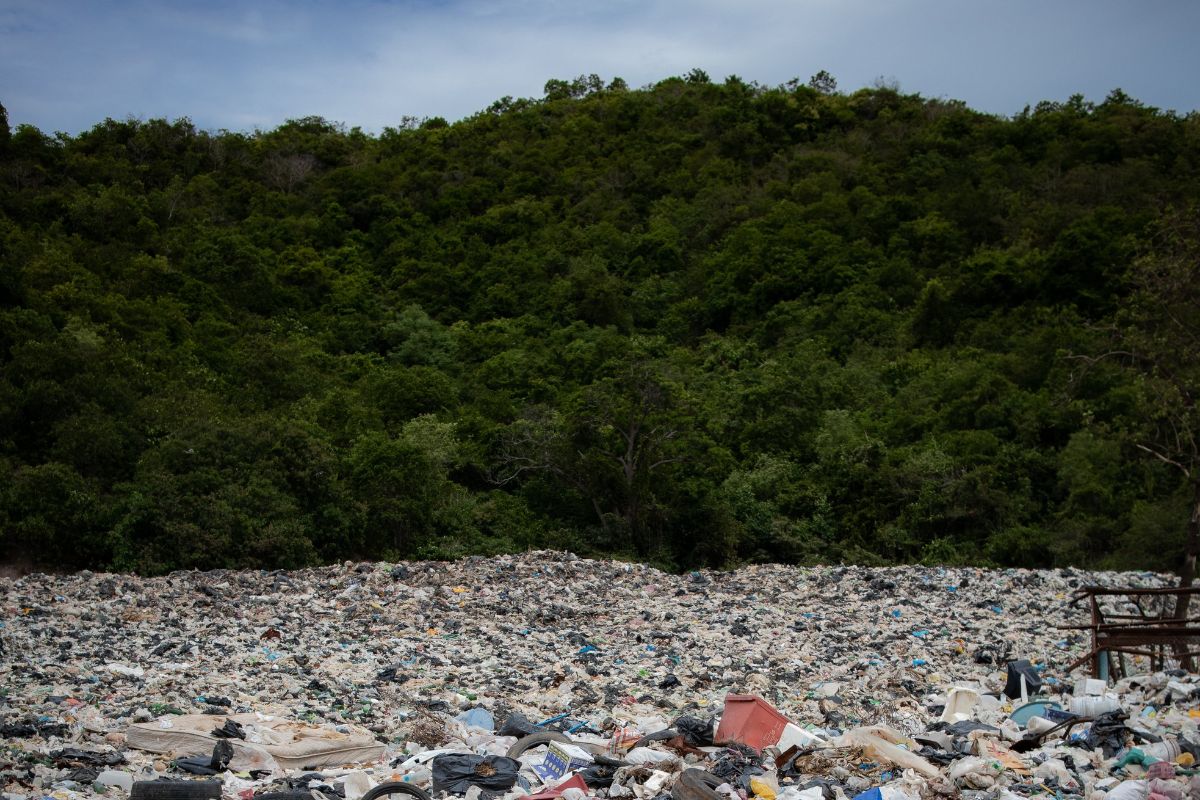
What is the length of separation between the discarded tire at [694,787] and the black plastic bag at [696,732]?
958mm

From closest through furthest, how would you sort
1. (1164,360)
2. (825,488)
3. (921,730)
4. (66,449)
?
1. (921,730)
2. (1164,360)
3. (66,449)
4. (825,488)

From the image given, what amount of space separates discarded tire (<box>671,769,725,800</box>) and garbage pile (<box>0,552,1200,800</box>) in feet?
0.04

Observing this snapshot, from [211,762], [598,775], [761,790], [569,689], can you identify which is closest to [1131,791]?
[761,790]

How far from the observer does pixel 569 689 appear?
28.0 ft

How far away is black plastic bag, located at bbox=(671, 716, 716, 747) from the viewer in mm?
6105

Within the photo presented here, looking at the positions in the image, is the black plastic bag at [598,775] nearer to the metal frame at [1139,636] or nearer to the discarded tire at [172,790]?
the discarded tire at [172,790]

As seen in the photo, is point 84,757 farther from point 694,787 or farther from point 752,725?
point 752,725

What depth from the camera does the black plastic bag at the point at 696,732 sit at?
6.11m

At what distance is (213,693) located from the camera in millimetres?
7695

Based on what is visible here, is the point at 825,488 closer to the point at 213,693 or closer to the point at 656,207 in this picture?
the point at 213,693

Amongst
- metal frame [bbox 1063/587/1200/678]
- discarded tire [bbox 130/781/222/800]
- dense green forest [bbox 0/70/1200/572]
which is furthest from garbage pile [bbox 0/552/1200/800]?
dense green forest [bbox 0/70/1200/572]

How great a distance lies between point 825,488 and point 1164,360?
→ 10.9 m

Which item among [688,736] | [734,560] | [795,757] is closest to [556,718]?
[688,736]

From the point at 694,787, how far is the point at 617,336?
24297 millimetres
